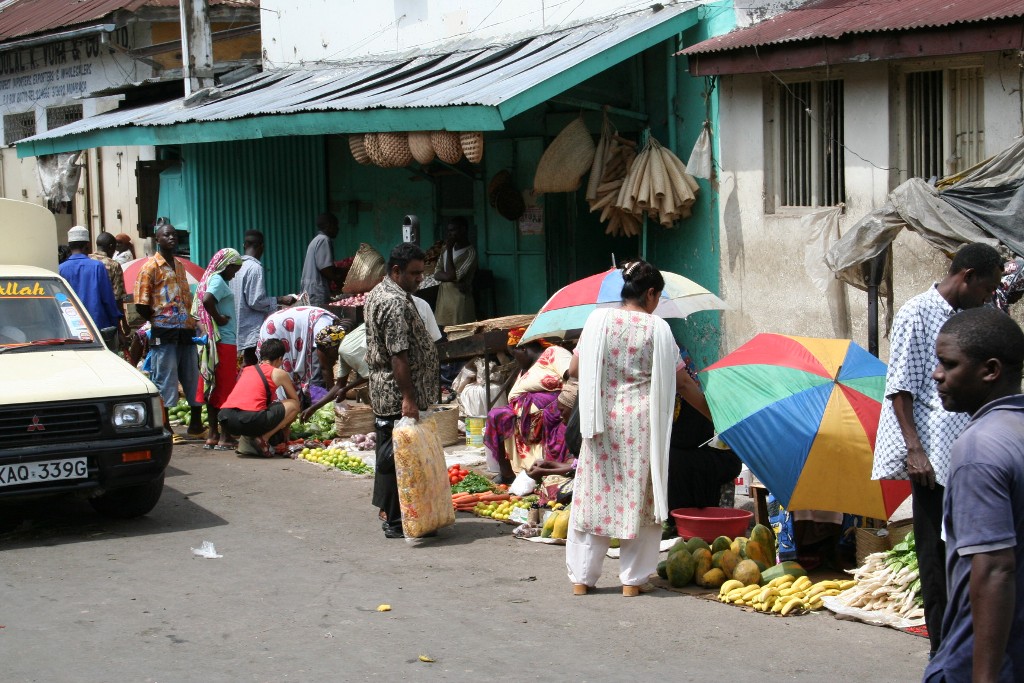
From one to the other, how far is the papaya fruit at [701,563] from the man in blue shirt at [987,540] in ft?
11.7

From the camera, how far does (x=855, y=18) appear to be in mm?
9367

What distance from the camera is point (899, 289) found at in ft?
30.9

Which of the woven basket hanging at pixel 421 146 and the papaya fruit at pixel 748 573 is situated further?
the woven basket hanging at pixel 421 146

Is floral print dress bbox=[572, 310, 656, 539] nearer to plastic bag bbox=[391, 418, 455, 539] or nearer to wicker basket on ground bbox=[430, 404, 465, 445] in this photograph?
plastic bag bbox=[391, 418, 455, 539]

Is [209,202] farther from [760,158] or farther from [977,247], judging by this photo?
[977,247]

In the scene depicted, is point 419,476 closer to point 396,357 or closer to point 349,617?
point 396,357

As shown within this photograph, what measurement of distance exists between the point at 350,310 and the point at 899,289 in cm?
588

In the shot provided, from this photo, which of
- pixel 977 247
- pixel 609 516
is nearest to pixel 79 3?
pixel 609 516

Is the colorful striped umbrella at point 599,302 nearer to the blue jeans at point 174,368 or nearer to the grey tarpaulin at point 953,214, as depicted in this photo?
the grey tarpaulin at point 953,214

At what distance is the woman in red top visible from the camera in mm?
10617

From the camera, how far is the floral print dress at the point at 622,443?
6.42 meters

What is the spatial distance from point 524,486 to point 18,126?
55.2ft

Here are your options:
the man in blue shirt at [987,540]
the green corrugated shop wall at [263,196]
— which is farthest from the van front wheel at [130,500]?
the green corrugated shop wall at [263,196]

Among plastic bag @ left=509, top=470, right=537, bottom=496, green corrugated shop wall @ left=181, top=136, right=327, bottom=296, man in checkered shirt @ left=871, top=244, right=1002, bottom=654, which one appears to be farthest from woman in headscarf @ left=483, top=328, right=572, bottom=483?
green corrugated shop wall @ left=181, top=136, right=327, bottom=296
